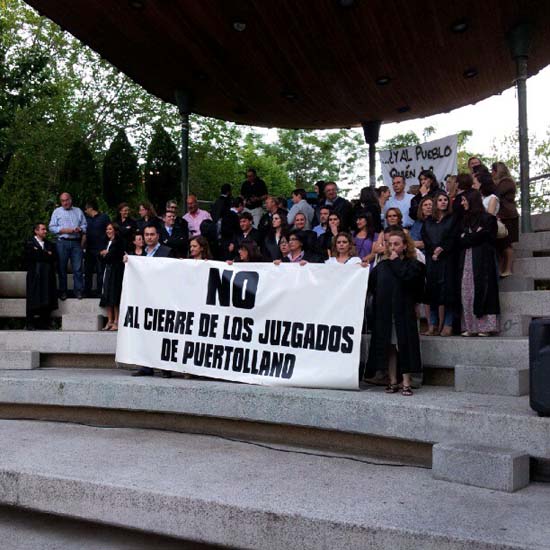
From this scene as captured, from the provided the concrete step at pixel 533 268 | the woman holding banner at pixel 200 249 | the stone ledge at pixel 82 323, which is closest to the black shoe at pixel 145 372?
the woman holding banner at pixel 200 249

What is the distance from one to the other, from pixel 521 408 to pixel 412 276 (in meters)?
1.60

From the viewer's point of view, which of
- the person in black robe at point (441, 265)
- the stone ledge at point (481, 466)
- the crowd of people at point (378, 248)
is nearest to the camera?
the stone ledge at point (481, 466)

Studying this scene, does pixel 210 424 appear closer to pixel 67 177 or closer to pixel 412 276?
pixel 412 276

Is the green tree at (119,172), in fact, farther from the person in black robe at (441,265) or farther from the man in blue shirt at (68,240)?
the person in black robe at (441,265)

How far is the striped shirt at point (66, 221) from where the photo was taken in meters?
10.2

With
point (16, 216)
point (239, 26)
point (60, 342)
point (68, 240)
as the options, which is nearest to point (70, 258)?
point (68, 240)

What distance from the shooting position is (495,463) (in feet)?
14.6

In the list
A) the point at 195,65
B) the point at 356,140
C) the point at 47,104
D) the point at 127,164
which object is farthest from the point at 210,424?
the point at 356,140

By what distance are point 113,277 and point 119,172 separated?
401 inches

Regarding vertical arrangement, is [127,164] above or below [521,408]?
above

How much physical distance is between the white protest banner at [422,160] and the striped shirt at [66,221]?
5.87 m

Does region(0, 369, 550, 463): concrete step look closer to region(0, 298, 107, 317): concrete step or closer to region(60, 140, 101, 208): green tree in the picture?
region(0, 298, 107, 317): concrete step

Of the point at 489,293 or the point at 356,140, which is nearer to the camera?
the point at 489,293

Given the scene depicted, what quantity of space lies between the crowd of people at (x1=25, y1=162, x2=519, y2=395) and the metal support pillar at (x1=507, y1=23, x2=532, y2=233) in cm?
162
